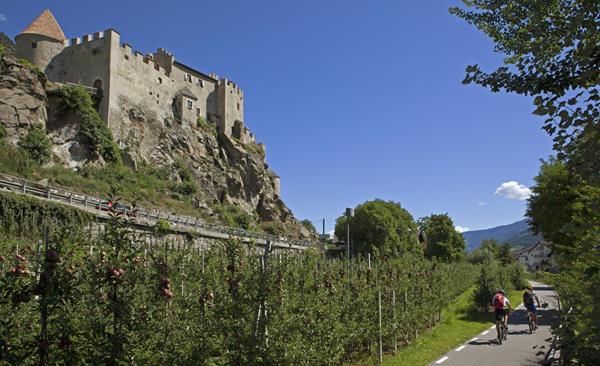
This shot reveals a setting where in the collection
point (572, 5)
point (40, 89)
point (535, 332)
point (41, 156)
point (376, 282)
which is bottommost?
point (535, 332)

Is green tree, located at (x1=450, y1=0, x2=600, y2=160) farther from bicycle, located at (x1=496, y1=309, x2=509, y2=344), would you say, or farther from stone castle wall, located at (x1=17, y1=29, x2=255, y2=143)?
stone castle wall, located at (x1=17, y1=29, x2=255, y2=143)

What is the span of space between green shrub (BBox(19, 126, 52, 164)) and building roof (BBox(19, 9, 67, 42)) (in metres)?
16.3

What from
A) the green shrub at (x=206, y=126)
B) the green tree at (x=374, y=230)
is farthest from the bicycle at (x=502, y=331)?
the green shrub at (x=206, y=126)

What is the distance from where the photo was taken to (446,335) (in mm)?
16203

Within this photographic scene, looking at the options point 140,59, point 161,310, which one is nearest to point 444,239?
point 140,59

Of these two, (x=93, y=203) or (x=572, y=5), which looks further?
(x=93, y=203)

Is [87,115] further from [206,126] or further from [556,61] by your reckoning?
[556,61]

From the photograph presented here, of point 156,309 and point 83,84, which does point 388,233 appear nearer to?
point 83,84

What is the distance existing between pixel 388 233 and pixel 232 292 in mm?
54244

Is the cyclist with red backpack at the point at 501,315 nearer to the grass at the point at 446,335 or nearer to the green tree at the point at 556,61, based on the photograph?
the grass at the point at 446,335

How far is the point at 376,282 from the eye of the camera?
14.7 m

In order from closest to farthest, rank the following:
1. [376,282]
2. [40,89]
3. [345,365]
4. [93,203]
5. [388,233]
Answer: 1. [345,365]
2. [376,282]
3. [93,203]
4. [40,89]
5. [388,233]

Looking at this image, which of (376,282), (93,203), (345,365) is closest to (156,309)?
(345,365)

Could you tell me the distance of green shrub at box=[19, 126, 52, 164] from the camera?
116 feet
